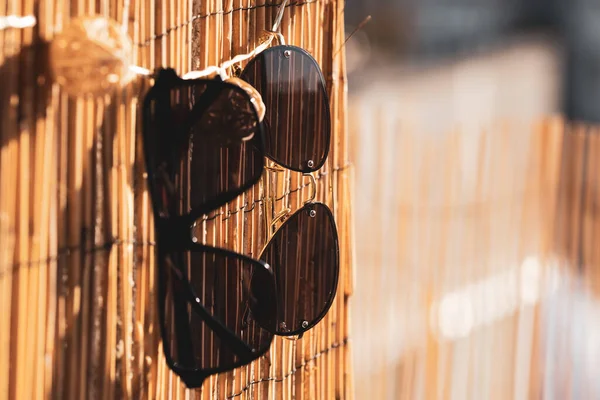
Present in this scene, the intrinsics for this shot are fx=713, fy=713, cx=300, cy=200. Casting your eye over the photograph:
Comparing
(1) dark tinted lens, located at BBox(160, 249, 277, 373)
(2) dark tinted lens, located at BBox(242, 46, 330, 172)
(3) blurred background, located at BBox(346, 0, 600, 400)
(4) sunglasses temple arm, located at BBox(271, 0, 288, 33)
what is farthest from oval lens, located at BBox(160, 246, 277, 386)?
(3) blurred background, located at BBox(346, 0, 600, 400)

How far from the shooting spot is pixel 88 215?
19.5 inches

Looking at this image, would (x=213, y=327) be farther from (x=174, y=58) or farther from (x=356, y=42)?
(x=356, y=42)

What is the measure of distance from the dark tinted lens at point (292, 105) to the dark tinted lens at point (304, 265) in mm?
50

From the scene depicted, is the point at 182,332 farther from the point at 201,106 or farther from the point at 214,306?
the point at 201,106

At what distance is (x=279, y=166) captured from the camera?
0.60 meters

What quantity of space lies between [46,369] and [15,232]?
0.10 meters

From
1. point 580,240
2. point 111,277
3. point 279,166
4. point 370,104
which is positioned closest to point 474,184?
point 580,240

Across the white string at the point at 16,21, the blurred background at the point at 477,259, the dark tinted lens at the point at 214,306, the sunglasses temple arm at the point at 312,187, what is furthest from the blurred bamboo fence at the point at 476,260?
the white string at the point at 16,21

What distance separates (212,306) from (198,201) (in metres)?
0.08

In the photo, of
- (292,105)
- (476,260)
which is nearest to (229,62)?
(292,105)

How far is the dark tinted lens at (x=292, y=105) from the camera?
568 millimetres

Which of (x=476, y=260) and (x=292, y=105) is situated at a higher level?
(x=292, y=105)

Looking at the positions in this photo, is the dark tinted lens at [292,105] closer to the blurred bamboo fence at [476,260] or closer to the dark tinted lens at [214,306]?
the dark tinted lens at [214,306]

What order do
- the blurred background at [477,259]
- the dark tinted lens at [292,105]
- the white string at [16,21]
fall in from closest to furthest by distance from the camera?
the white string at [16,21] < the dark tinted lens at [292,105] < the blurred background at [477,259]
